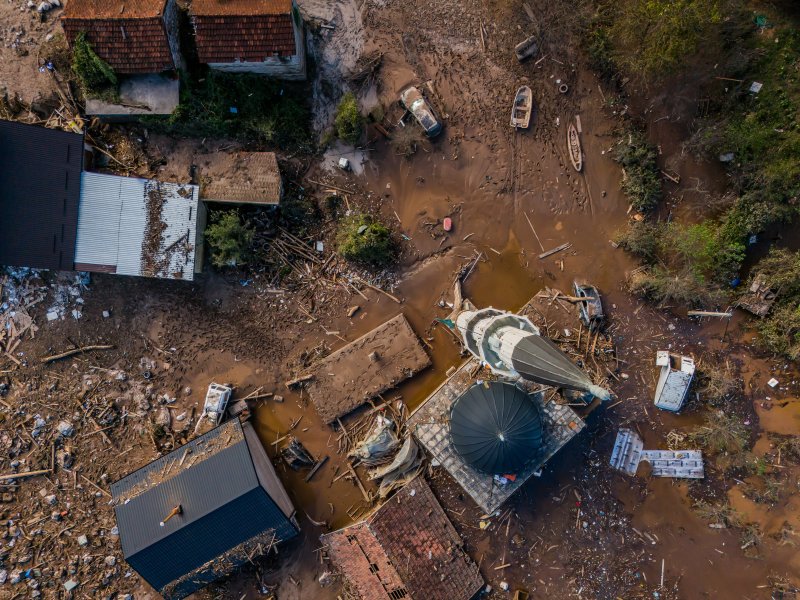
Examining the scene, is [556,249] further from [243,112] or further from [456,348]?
[243,112]

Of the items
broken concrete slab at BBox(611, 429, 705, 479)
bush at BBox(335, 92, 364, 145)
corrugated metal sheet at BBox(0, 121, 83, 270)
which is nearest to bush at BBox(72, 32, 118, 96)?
corrugated metal sheet at BBox(0, 121, 83, 270)

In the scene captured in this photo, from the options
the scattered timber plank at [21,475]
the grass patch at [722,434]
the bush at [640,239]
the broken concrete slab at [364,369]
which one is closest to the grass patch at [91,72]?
the broken concrete slab at [364,369]

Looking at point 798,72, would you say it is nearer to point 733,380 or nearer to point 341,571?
point 733,380

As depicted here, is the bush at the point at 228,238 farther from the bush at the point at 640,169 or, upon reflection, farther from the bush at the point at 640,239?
the bush at the point at 640,169

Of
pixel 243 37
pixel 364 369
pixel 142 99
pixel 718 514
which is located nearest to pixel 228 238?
pixel 142 99

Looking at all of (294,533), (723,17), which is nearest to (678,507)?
(294,533)
